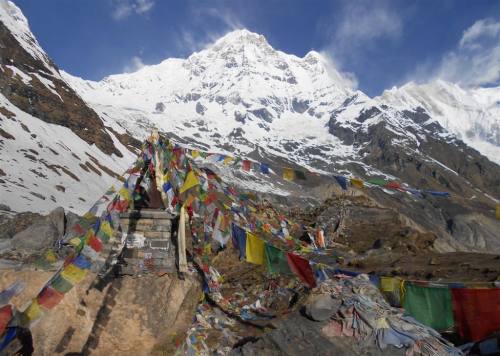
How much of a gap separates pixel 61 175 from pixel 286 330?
4842 centimetres

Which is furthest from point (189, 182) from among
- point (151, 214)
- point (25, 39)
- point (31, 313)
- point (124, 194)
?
point (25, 39)

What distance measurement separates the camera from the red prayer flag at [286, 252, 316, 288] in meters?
8.47

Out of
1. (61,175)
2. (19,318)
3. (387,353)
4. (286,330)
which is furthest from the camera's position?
(61,175)

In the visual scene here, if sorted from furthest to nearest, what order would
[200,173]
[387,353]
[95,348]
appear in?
[200,173], [95,348], [387,353]

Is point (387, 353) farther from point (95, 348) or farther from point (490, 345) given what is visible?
point (95, 348)

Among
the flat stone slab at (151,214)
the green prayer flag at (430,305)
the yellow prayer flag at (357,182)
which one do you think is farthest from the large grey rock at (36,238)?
the green prayer flag at (430,305)

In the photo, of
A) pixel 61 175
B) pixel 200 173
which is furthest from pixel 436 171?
pixel 200 173

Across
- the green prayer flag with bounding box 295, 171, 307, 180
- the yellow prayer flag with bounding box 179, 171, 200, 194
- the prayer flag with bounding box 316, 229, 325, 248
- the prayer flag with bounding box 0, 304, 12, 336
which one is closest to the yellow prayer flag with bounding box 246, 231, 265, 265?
the yellow prayer flag with bounding box 179, 171, 200, 194

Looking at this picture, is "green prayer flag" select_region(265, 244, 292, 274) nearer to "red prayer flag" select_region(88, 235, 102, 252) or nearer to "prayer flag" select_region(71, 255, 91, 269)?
"red prayer flag" select_region(88, 235, 102, 252)

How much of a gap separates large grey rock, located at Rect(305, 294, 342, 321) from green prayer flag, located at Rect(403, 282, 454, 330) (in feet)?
5.81

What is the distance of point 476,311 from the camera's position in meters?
7.84

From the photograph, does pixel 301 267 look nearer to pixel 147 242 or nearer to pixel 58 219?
pixel 147 242

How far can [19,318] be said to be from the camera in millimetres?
6035

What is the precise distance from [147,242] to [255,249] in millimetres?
3754
